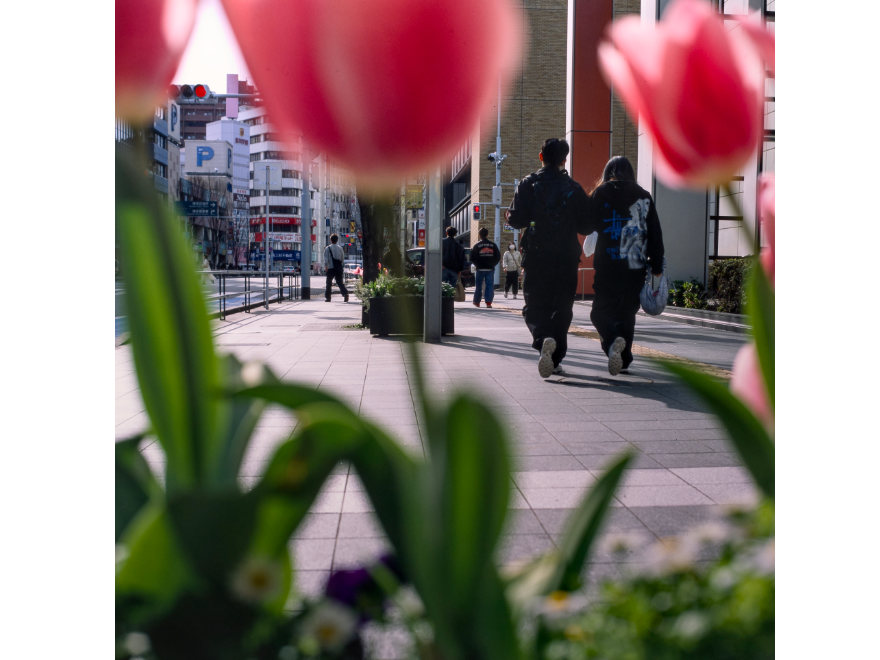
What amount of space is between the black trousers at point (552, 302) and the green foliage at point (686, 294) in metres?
0.10

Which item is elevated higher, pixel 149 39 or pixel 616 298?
pixel 149 39

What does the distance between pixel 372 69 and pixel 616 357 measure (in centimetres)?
57

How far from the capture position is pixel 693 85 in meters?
0.45

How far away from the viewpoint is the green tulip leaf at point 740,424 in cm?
44

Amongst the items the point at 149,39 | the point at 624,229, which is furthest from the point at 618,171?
the point at 149,39

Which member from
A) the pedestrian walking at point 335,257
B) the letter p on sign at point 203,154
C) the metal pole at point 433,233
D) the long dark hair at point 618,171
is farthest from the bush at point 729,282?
the letter p on sign at point 203,154

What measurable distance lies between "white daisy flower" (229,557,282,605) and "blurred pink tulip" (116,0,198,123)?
29 centimetres

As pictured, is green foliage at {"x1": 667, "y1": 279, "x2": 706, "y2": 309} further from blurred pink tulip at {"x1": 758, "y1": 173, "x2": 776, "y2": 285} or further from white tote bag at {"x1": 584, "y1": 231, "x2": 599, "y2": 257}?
blurred pink tulip at {"x1": 758, "y1": 173, "x2": 776, "y2": 285}

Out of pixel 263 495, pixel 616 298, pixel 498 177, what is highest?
pixel 498 177

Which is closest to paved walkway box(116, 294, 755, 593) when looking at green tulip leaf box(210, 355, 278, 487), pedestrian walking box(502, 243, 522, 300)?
green tulip leaf box(210, 355, 278, 487)

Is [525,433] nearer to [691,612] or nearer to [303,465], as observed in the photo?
[691,612]

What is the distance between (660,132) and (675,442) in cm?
47

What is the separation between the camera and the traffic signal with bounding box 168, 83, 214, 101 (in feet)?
1.66
